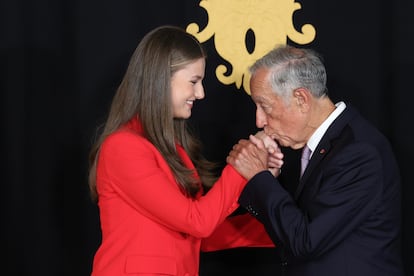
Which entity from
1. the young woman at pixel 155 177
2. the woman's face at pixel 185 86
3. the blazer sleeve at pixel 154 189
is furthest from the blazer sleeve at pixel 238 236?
the woman's face at pixel 185 86

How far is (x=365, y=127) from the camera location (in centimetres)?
183

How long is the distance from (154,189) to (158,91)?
0.29 metres

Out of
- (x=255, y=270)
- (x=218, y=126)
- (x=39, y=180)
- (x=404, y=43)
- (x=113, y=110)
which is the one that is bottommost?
(x=255, y=270)

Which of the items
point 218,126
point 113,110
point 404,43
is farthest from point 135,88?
point 404,43

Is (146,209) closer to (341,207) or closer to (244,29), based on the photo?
(341,207)

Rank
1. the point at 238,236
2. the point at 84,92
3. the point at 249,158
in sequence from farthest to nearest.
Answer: the point at 84,92
the point at 238,236
the point at 249,158

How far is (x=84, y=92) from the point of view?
8.19ft

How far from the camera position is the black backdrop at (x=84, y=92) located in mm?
2465

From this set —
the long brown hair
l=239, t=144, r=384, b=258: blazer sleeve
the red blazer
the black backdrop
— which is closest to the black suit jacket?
l=239, t=144, r=384, b=258: blazer sleeve

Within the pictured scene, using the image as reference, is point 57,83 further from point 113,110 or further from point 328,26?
point 328,26

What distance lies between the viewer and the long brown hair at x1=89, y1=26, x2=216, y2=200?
190 centimetres

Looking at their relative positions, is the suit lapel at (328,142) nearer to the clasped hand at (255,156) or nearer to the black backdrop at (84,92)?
the clasped hand at (255,156)

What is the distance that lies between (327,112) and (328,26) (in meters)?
0.72

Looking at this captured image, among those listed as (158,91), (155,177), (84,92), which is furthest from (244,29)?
(155,177)
